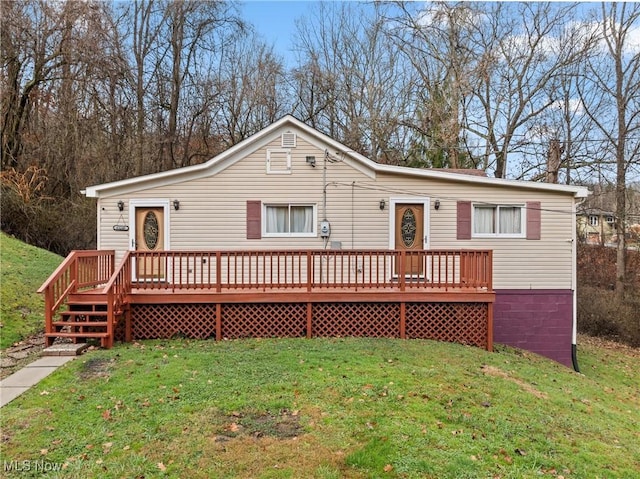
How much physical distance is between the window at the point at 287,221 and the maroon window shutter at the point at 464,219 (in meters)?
3.23

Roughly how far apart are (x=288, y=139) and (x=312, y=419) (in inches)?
273

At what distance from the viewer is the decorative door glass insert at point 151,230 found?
996 centimetres

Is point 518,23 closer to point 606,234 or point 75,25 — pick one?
point 606,234

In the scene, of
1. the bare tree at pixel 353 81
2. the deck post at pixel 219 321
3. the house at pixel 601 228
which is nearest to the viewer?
the deck post at pixel 219 321

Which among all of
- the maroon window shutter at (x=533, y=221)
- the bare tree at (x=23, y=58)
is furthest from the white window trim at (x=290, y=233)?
the bare tree at (x=23, y=58)

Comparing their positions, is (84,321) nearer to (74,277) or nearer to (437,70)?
(74,277)

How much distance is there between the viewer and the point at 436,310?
332 inches

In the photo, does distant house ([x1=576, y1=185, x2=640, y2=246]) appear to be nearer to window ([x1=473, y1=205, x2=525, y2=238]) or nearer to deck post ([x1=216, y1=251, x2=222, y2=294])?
window ([x1=473, y1=205, x2=525, y2=238])

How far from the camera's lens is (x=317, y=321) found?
8375 millimetres

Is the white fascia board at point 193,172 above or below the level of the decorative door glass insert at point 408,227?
above

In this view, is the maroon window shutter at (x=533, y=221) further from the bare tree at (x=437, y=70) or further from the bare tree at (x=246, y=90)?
the bare tree at (x=246, y=90)

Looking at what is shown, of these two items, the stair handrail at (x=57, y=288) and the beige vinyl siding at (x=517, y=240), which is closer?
the stair handrail at (x=57, y=288)

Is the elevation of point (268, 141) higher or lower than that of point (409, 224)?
higher

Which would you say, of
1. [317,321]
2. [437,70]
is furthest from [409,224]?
[437,70]
